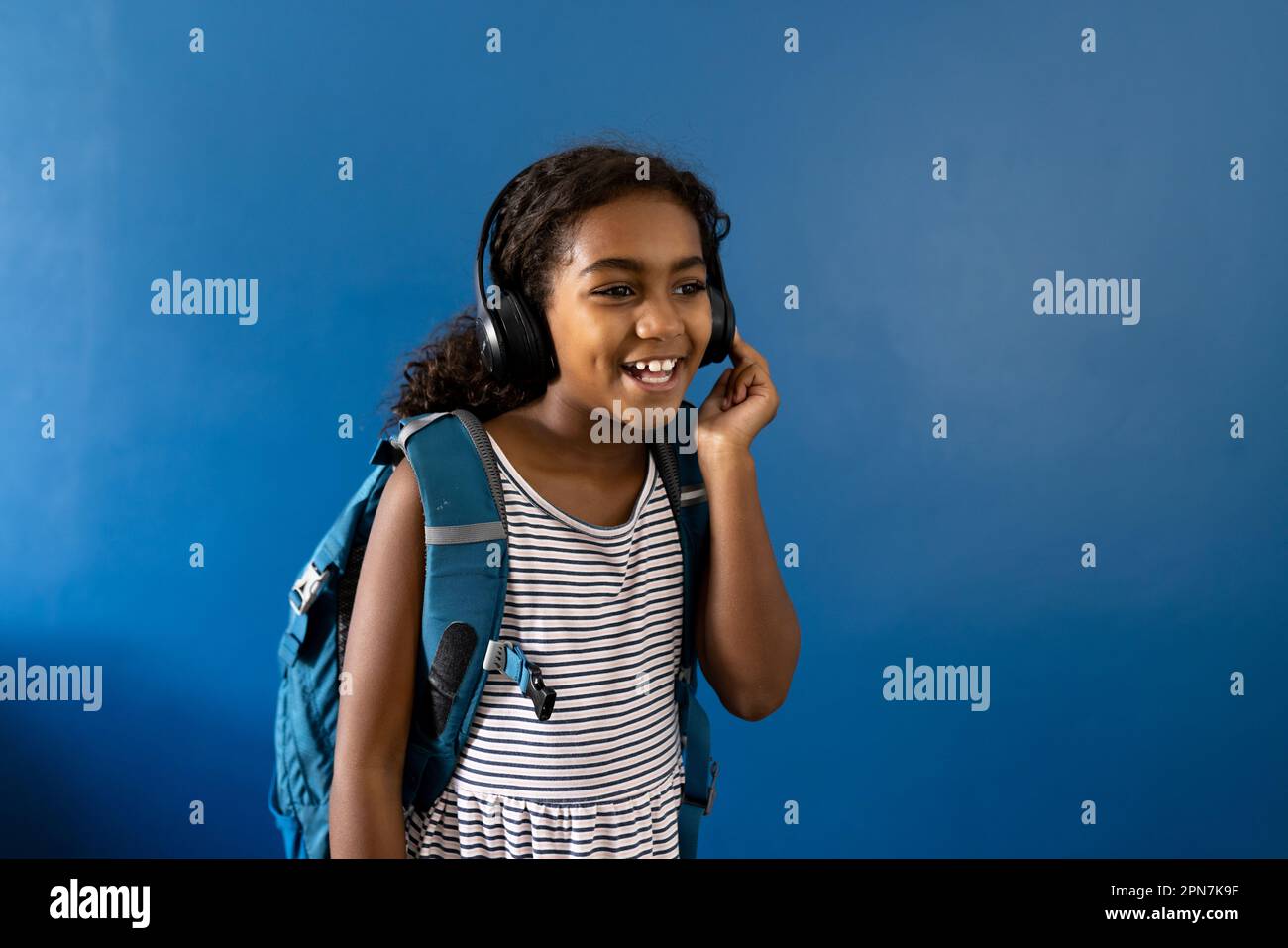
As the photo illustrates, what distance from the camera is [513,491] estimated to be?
979 mm

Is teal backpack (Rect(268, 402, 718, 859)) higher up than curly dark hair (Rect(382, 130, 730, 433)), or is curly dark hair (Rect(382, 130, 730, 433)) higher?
curly dark hair (Rect(382, 130, 730, 433))

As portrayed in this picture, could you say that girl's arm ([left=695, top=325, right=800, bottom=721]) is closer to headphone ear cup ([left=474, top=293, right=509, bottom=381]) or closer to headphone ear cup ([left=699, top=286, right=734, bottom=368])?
headphone ear cup ([left=699, top=286, right=734, bottom=368])

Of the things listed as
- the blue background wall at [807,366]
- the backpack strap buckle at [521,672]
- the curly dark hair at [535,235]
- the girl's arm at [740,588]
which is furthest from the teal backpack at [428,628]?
the blue background wall at [807,366]

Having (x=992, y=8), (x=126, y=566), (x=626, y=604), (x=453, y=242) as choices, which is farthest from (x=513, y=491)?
(x=992, y=8)

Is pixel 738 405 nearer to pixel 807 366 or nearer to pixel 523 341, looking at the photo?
pixel 523 341

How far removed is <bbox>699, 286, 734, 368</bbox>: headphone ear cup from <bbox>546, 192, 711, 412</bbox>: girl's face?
89mm

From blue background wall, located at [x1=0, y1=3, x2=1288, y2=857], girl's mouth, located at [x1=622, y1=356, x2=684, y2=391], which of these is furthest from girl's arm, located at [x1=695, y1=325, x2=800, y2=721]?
blue background wall, located at [x1=0, y1=3, x2=1288, y2=857]

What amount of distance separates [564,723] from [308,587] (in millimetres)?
277

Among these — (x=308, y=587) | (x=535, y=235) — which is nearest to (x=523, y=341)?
(x=535, y=235)

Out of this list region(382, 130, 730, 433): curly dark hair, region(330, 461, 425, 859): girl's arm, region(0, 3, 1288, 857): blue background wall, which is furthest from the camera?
region(0, 3, 1288, 857): blue background wall

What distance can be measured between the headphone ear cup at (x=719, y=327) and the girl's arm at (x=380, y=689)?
15.3 inches

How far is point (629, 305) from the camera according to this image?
1.00 m

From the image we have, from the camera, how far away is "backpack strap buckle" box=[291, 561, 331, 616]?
0.94 meters

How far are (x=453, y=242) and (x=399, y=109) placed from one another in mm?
260
